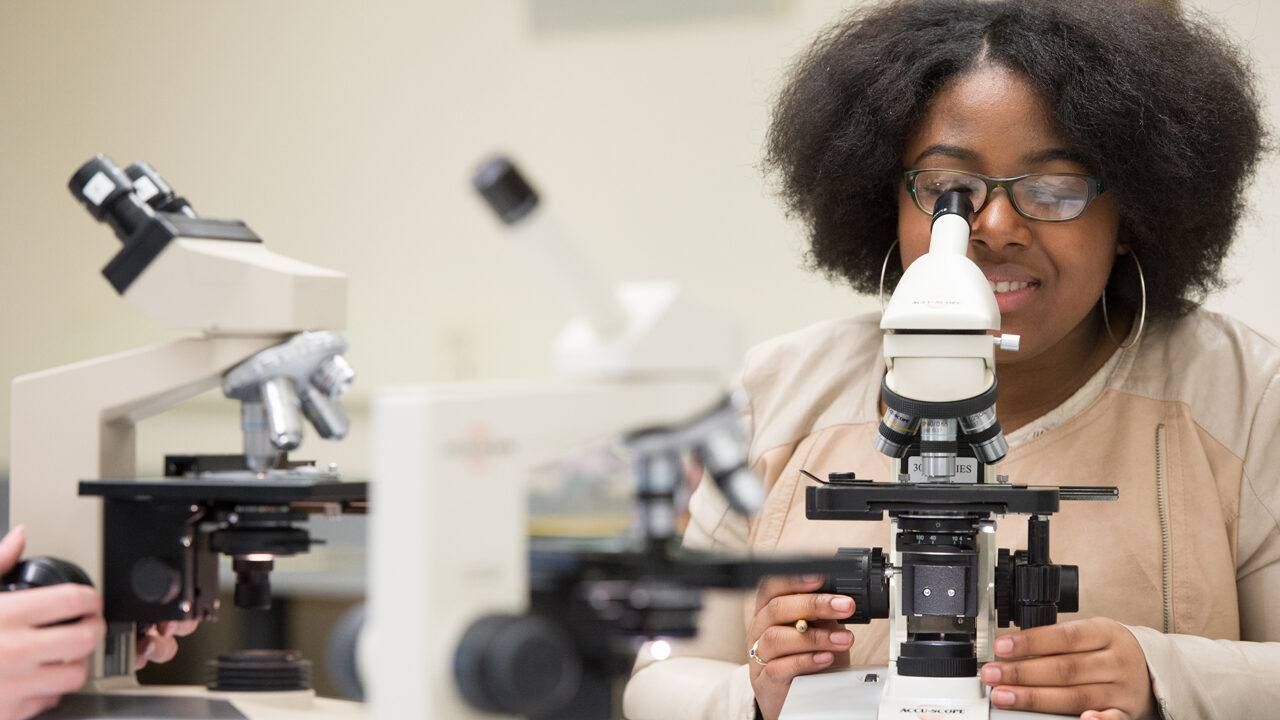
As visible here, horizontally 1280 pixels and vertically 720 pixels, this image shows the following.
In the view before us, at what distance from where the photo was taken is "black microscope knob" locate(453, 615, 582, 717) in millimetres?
785

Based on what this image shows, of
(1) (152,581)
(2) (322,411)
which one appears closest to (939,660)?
(2) (322,411)

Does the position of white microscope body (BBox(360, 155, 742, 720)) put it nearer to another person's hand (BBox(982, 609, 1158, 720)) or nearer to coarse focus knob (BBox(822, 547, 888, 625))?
coarse focus knob (BBox(822, 547, 888, 625))

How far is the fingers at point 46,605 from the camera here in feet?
4.18

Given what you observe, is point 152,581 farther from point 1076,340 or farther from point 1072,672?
point 1076,340

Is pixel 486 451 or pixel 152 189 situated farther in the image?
pixel 152 189

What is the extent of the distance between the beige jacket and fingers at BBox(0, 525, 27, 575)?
0.76m

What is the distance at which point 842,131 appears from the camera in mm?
1781

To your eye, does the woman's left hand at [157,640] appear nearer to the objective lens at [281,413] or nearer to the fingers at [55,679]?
the fingers at [55,679]

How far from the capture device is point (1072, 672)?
4.38ft

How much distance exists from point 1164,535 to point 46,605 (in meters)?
1.29

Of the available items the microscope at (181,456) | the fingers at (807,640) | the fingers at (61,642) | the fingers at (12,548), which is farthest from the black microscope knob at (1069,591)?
the fingers at (12,548)

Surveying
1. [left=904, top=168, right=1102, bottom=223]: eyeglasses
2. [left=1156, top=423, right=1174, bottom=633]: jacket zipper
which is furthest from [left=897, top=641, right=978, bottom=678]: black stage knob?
[left=904, top=168, right=1102, bottom=223]: eyeglasses

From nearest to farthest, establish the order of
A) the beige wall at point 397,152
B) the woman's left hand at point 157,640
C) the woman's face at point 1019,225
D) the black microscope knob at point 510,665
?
1. the black microscope knob at point 510,665
2. the woman's left hand at point 157,640
3. the woman's face at point 1019,225
4. the beige wall at point 397,152

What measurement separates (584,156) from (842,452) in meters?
1.88
